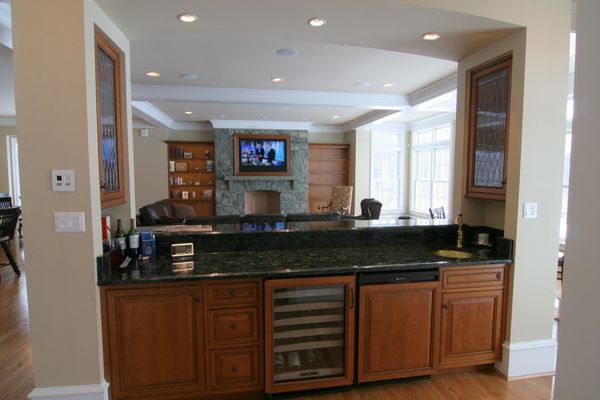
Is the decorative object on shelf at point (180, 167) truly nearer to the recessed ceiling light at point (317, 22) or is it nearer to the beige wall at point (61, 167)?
the beige wall at point (61, 167)

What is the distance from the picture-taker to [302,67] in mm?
4105

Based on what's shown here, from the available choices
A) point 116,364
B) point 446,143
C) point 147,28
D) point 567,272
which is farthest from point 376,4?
point 446,143

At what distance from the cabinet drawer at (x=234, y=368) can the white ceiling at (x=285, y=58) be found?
2.18 m

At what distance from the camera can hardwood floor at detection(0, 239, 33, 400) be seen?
228 centimetres

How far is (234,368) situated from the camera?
81.4 inches

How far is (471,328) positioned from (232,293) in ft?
5.61

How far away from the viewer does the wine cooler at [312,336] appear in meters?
2.12

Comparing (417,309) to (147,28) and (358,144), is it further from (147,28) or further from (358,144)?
(358,144)

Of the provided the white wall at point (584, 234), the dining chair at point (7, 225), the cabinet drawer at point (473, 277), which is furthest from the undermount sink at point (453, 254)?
the dining chair at point (7, 225)

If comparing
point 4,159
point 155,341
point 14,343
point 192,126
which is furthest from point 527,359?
point 4,159

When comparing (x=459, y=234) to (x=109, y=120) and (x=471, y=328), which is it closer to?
(x=471, y=328)

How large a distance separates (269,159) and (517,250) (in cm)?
640

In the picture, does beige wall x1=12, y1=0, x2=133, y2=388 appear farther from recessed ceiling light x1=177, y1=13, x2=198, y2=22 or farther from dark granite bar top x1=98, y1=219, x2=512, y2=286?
recessed ceiling light x1=177, y1=13, x2=198, y2=22

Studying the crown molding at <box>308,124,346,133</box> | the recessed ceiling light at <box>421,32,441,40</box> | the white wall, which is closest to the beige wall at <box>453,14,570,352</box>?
the recessed ceiling light at <box>421,32,441,40</box>
